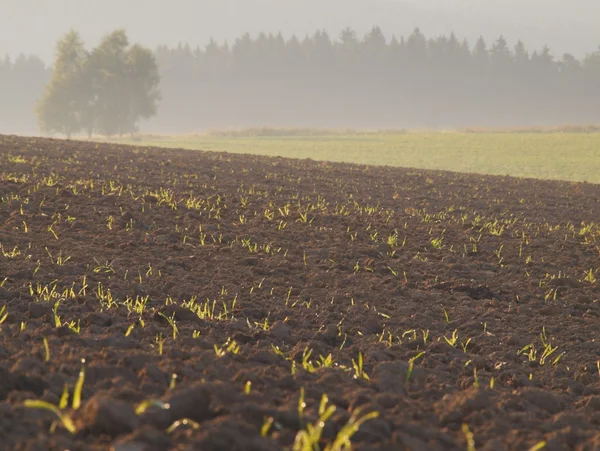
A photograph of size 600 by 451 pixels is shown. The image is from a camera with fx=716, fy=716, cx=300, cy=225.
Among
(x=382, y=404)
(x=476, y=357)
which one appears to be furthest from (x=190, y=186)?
(x=382, y=404)

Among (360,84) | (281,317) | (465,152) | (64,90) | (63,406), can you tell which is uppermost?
(360,84)

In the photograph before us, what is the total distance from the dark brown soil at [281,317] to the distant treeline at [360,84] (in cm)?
9506

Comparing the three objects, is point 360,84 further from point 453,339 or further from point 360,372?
A: point 360,372

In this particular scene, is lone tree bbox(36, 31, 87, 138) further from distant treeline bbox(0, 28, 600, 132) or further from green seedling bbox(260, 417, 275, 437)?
green seedling bbox(260, 417, 275, 437)

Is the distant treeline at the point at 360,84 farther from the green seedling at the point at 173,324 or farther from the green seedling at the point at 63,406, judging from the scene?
the green seedling at the point at 63,406

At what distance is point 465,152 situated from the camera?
121 ft

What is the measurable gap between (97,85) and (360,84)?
55.5 meters

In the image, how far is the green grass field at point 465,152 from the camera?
30.6m

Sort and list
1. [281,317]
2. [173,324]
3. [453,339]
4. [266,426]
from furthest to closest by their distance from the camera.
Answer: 1. [281,317]
2. [453,339]
3. [173,324]
4. [266,426]

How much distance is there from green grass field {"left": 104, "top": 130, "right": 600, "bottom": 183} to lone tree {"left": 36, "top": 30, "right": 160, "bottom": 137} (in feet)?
55.0

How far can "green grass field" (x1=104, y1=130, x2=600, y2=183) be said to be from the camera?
3061 centimetres

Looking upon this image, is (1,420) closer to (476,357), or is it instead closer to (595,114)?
(476,357)

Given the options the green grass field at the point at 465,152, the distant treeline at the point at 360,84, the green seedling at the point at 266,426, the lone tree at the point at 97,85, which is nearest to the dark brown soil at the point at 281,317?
the green seedling at the point at 266,426

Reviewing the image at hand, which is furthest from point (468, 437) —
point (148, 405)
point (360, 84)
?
point (360, 84)
